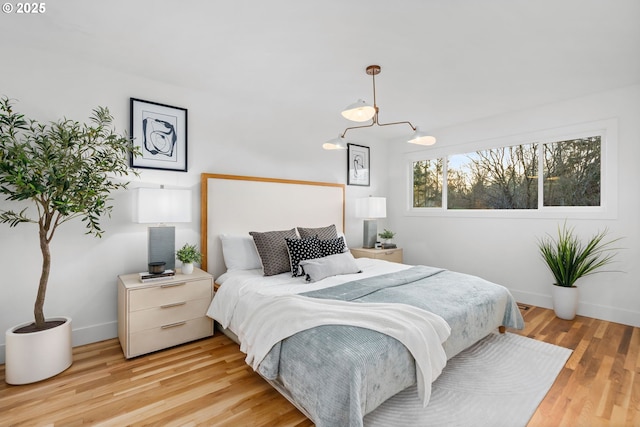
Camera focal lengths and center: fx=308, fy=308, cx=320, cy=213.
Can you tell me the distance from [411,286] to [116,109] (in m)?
3.14

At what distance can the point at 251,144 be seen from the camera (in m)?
3.77

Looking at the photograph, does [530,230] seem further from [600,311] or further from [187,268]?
[187,268]

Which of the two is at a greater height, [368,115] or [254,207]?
[368,115]

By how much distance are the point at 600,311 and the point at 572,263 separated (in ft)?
2.06

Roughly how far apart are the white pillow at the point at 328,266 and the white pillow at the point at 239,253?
64 cm

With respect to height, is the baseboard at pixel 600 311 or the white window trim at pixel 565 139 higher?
the white window trim at pixel 565 139

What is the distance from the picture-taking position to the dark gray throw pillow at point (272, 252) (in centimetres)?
303

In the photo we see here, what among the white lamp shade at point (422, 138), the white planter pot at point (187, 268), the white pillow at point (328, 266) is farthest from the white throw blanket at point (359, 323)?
the white lamp shade at point (422, 138)

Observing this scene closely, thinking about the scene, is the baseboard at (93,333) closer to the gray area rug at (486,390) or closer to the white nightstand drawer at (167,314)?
the white nightstand drawer at (167,314)

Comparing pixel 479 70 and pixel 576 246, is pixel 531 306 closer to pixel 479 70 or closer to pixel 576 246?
pixel 576 246

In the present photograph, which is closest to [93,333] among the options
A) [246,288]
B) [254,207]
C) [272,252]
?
[246,288]

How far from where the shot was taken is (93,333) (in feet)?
9.25

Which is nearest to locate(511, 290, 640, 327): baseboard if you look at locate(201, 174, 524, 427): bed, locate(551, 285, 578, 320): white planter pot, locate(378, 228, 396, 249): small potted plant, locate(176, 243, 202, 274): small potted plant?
locate(551, 285, 578, 320): white planter pot

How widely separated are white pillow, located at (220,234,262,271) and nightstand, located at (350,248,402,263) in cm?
170
